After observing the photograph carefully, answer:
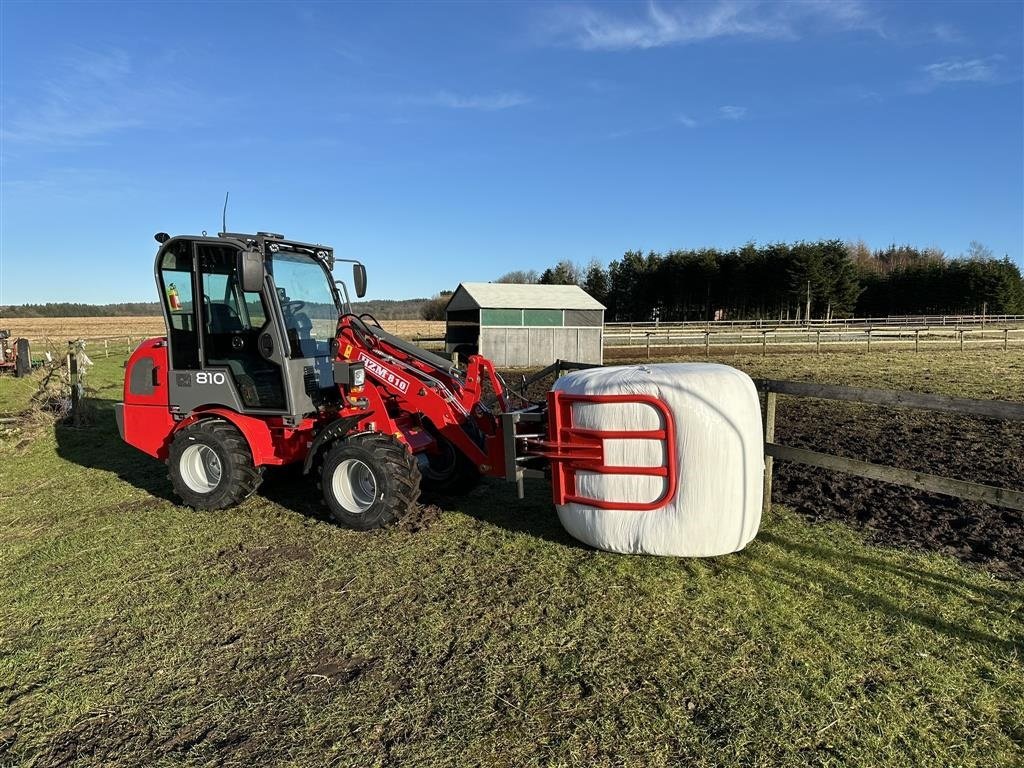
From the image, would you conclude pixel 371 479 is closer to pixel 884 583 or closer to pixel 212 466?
pixel 212 466

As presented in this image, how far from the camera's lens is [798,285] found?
51562 millimetres

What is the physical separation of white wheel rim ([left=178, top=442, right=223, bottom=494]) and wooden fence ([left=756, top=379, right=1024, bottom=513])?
17.1 ft

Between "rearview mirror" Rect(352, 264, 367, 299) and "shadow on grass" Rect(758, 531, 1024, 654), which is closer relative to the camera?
"shadow on grass" Rect(758, 531, 1024, 654)

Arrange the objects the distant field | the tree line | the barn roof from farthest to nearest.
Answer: the tree line < the distant field < the barn roof

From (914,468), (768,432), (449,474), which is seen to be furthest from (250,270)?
(914,468)

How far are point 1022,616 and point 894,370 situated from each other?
54.6 ft

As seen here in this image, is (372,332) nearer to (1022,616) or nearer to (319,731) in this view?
(319,731)

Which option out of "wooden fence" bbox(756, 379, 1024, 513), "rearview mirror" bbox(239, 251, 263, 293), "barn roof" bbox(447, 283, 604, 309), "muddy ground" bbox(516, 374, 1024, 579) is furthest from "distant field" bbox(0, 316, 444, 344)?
"wooden fence" bbox(756, 379, 1024, 513)

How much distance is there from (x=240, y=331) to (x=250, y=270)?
117 centimetres

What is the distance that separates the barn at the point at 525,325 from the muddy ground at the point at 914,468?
1392 centimetres

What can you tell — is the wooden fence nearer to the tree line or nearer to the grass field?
the grass field

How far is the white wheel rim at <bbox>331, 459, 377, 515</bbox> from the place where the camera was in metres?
5.61

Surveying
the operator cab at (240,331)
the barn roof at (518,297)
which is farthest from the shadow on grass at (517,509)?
the barn roof at (518,297)

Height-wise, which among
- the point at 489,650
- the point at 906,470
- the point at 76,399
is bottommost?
the point at 489,650
